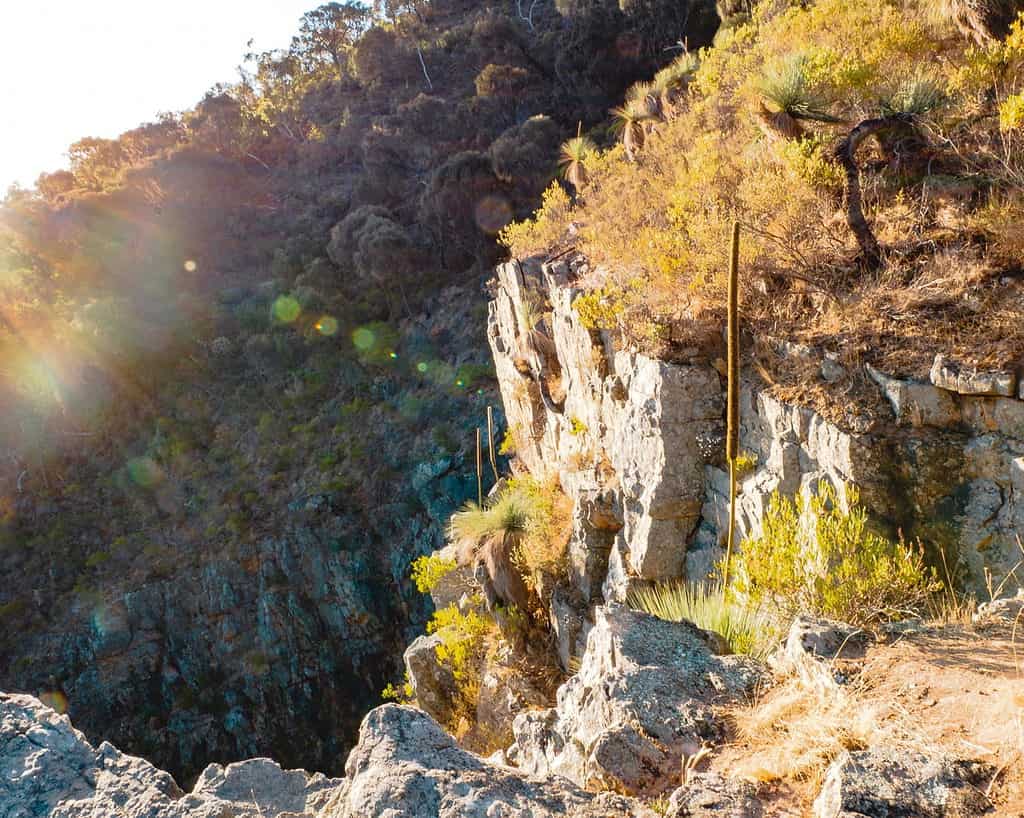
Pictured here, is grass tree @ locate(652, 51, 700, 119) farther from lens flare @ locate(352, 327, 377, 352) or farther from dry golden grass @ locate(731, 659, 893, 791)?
lens flare @ locate(352, 327, 377, 352)

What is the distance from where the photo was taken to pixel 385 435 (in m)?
18.8

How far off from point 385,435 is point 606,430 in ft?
42.0

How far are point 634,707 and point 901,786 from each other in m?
1.10

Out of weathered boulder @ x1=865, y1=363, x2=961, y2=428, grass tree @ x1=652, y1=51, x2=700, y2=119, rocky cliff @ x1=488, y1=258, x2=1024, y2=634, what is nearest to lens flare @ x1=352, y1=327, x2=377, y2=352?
rocky cliff @ x1=488, y1=258, x2=1024, y2=634

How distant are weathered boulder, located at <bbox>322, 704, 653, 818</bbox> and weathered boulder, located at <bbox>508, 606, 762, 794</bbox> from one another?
0.34 metres

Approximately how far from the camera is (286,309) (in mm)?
22781

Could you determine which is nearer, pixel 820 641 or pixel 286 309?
pixel 820 641

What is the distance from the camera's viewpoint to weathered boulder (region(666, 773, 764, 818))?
6.67 ft

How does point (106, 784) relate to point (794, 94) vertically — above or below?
below

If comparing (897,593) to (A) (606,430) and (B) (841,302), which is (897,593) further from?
(A) (606,430)

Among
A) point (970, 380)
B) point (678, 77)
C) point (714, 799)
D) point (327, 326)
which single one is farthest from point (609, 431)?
point (327, 326)

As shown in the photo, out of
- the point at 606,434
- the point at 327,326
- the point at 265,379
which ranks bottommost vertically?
the point at 606,434

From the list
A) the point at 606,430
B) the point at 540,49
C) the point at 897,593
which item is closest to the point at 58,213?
the point at 540,49

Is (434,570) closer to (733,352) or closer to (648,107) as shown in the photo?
(733,352)
